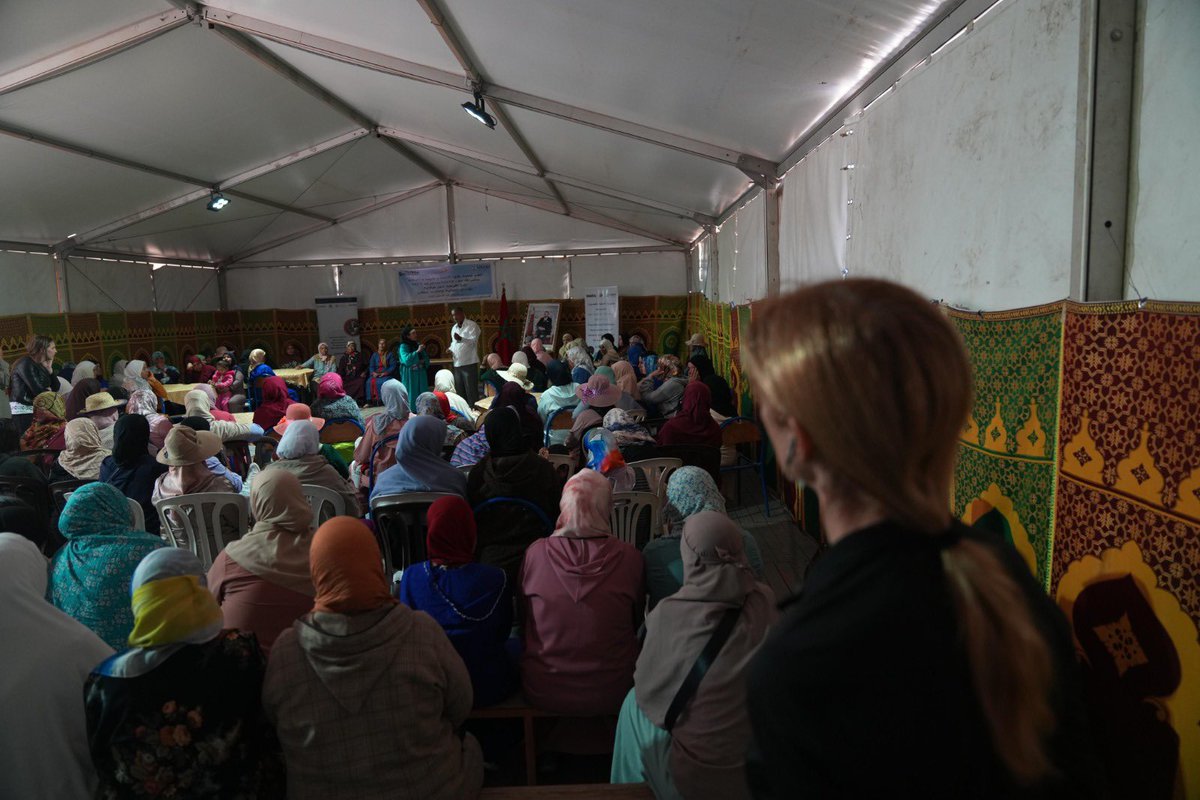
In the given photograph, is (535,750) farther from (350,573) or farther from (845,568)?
(845,568)

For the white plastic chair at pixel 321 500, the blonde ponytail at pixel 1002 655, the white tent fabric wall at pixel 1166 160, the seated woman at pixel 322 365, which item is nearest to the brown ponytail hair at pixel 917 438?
the blonde ponytail at pixel 1002 655

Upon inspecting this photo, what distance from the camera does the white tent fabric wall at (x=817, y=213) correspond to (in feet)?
11.8

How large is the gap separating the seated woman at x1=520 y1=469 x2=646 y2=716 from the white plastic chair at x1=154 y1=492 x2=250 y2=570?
1.90m

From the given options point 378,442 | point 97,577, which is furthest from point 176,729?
point 378,442

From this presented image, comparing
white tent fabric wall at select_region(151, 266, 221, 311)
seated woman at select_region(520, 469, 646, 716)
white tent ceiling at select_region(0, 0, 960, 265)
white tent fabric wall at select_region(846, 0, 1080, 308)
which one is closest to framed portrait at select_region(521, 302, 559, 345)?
white tent ceiling at select_region(0, 0, 960, 265)

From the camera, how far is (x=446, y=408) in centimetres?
556

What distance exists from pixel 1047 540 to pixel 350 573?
188 cm

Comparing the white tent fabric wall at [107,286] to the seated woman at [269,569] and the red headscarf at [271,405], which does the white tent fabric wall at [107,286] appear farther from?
the seated woman at [269,569]

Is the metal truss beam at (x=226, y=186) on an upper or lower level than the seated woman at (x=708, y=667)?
upper

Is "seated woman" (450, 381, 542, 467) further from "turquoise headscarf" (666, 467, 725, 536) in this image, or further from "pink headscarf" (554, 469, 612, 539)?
"pink headscarf" (554, 469, 612, 539)

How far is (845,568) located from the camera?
63 cm

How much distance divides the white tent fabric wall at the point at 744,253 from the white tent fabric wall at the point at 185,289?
969cm

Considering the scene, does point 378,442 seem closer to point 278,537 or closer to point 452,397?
point 452,397

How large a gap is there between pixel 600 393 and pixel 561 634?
132 inches
